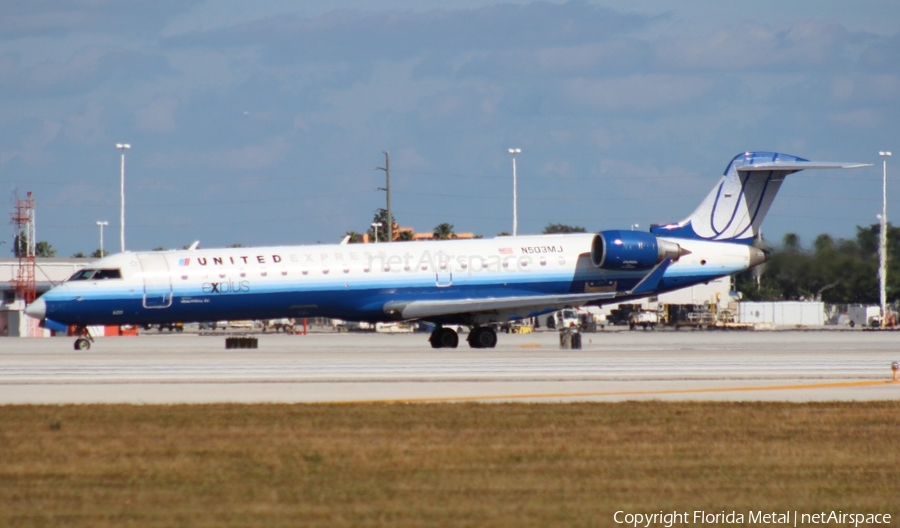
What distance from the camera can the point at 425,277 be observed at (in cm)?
3638

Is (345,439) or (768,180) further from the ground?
(768,180)

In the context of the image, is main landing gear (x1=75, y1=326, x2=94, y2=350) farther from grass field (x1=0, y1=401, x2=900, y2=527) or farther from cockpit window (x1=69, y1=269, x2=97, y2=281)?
grass field (x1=0, y1=401, x2=900, y2=527)

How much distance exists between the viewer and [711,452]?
12.5m

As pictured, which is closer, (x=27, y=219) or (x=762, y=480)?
(x=762, y=480)

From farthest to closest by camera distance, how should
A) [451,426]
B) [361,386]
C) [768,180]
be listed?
[768,180], [361,386], [451,426]

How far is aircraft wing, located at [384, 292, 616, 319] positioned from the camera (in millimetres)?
35312

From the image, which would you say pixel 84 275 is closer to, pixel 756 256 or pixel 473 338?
pixel 473 338

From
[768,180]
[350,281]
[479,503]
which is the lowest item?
[479,503]

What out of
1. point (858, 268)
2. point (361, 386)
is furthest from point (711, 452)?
point (858, 268)

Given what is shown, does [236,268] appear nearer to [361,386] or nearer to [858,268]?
[361,386]

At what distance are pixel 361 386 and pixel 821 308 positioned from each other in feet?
211

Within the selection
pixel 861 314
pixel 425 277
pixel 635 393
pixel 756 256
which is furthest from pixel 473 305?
pixel 861 314

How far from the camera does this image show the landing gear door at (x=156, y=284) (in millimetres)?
33719

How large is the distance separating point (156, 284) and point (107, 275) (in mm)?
1555
